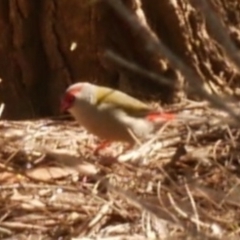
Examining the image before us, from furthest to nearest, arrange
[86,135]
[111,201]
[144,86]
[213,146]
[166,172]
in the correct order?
[144,86] < [86,135] < [213,146] < [166,172] < [111,201]

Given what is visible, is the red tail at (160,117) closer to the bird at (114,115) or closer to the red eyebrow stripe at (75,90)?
the bird at (114,115)

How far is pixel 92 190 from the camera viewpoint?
364cm

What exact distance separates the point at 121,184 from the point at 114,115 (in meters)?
0.77

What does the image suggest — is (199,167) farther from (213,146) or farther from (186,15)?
(186,15)

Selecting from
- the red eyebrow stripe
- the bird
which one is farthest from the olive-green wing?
the red eyebrow stripe

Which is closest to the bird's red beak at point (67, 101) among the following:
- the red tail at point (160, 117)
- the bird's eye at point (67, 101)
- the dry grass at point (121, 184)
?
the bird's eye at point (67, 101)

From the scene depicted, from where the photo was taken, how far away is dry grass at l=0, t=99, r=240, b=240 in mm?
3297

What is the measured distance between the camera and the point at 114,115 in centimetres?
439

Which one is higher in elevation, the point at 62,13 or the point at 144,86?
the point at 62,13

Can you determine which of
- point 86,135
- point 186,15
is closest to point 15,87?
point 86,135

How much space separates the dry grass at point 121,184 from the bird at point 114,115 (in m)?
0.08

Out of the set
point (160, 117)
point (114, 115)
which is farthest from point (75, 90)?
point (160, 117)

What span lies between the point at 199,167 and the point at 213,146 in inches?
9.1

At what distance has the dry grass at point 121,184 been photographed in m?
3.30
